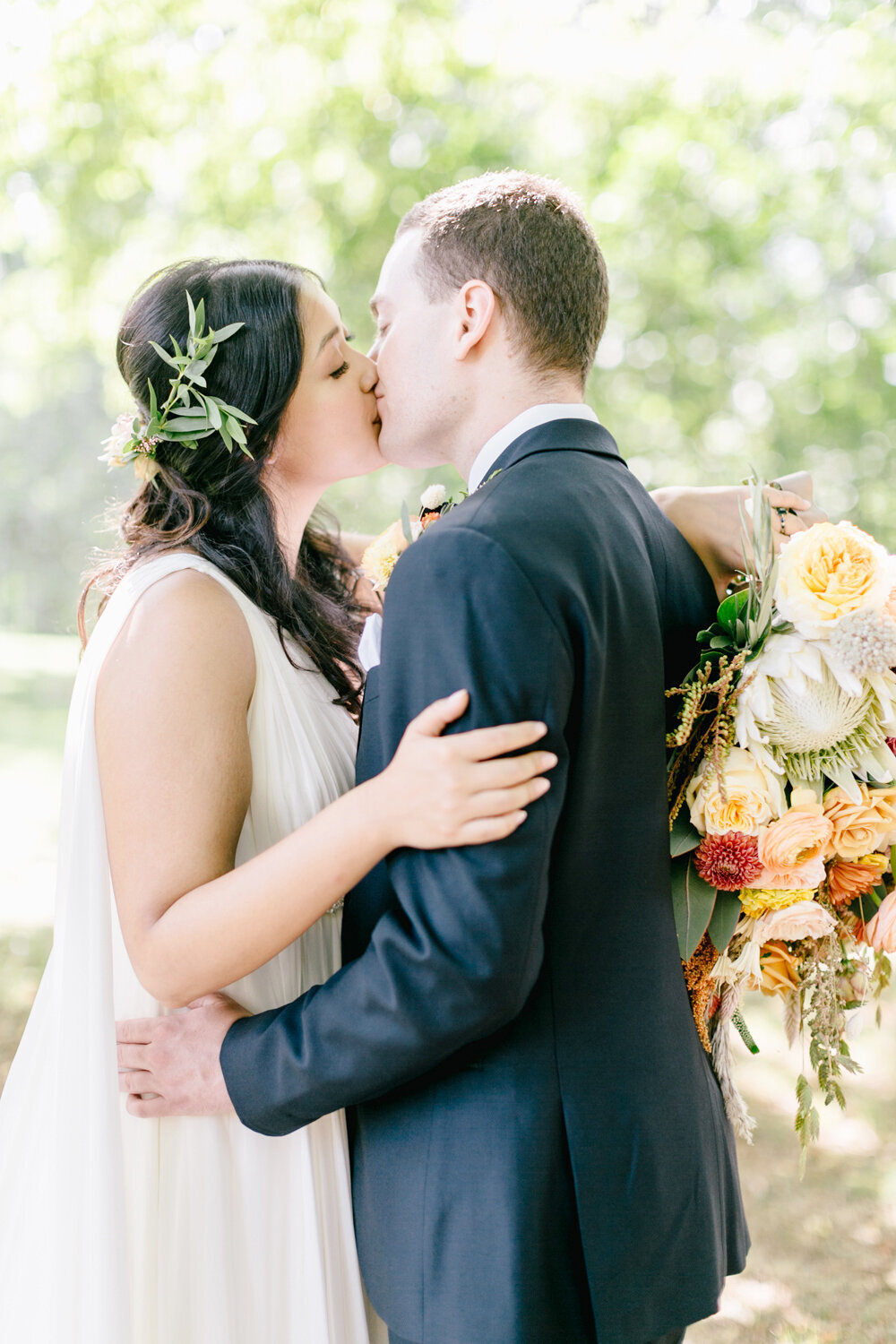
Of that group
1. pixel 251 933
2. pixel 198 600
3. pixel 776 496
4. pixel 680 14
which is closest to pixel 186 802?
pixel 251 933

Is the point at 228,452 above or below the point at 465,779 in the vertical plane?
above

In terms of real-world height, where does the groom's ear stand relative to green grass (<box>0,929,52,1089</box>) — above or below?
above

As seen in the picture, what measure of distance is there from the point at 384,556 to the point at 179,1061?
1197 millimetres

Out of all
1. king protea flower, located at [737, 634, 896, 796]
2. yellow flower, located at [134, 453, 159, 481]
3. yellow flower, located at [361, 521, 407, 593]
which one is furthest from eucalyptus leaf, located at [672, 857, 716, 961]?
yellow flower, located at [134, 453, 159, 481]

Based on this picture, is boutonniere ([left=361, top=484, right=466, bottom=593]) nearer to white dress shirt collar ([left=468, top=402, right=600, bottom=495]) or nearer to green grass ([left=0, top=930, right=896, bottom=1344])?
white dress shirt collar ([left=468, top=402, right=600, bottom=495])

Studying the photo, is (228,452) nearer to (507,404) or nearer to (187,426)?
(187,426)

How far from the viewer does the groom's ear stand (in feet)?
6.15

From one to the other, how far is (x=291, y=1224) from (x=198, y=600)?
103 cm

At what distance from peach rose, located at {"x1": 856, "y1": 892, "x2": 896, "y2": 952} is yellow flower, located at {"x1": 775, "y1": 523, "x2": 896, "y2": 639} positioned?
1.90ft

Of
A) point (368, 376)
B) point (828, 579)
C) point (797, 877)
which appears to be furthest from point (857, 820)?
point (368, 376)

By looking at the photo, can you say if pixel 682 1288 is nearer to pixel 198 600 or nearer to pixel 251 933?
pixel 251 933

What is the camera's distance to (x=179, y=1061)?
1.70 m

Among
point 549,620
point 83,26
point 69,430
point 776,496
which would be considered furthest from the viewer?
point 69,430

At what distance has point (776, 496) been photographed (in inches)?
82.0
